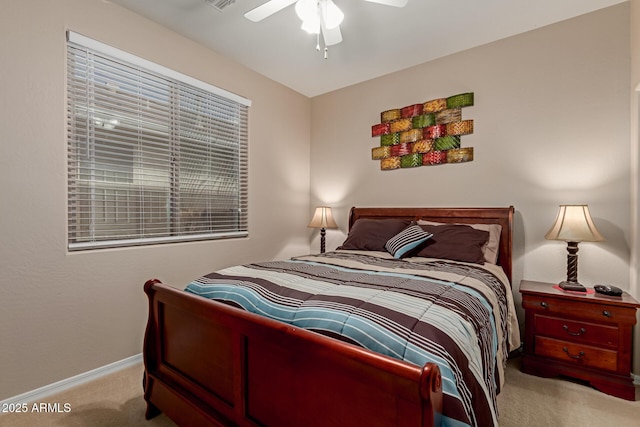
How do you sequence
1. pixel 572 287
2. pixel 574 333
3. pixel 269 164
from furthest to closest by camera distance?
pixel 269 164 → pixel 572 287 → pixel 574 333

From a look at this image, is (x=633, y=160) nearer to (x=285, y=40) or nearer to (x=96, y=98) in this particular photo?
(x=285, y=40)

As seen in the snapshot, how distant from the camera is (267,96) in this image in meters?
3.59

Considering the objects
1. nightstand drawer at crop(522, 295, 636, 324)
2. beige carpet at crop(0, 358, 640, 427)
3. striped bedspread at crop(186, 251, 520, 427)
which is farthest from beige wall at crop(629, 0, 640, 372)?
striped bedspread at crop(186, 251, 520, 427)

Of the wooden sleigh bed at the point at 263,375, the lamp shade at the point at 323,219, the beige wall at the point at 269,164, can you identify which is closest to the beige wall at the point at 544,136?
the beige wall at the point at 269,164

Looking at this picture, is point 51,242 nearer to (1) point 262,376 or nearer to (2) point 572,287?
(1) point 262,376

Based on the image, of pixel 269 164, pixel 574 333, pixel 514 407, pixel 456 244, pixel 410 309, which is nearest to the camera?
pixel 410 309

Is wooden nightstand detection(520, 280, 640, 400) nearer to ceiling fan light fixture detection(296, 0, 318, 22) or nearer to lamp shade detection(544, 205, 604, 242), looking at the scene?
lamp shade detection(544, 205, 604, 242)

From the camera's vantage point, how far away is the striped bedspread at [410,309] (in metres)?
1.04

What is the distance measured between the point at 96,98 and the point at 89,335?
5.58 feet

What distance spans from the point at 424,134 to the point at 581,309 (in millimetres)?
1971

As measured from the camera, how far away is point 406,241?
8.68 ft

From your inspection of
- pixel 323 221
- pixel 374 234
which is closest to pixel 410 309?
pixel 374 234

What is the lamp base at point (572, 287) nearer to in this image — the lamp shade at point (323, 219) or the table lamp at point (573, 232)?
the table lamp at point (573, 232)

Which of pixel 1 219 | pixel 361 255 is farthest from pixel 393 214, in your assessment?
pixel 1 219
